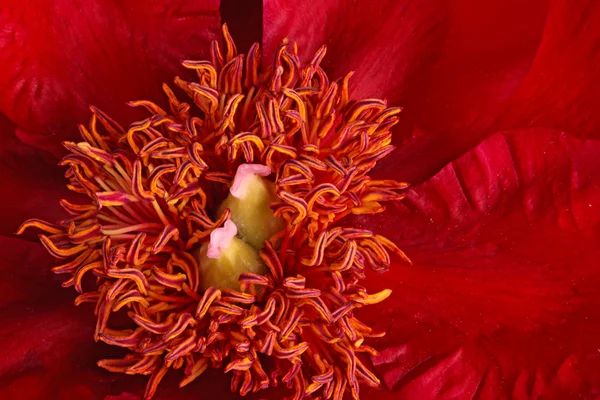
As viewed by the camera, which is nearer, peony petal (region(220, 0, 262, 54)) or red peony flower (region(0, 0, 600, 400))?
red peony flower (region(0, 0, 600, 400))

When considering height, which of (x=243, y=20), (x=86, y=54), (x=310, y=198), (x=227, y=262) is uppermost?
(x=243, y=20)

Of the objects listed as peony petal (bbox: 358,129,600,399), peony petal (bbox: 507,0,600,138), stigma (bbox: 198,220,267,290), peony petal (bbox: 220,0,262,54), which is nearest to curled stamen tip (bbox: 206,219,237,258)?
stigma (bbox: 198,220,267,290)

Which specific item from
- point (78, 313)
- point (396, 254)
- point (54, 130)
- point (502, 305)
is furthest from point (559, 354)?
point (54, 130)

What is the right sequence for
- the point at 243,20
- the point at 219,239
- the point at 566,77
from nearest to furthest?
the point at 219,239 → the point at 566,77 → the point at 243,20

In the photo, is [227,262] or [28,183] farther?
[28,183]

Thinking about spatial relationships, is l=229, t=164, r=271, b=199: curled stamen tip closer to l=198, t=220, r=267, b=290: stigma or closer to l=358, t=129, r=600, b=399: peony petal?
l=198, t=220, r=267, b=290: stigma

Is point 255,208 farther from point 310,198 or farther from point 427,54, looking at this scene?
point 427,54

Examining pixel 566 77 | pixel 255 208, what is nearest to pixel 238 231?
pixel 255 208
